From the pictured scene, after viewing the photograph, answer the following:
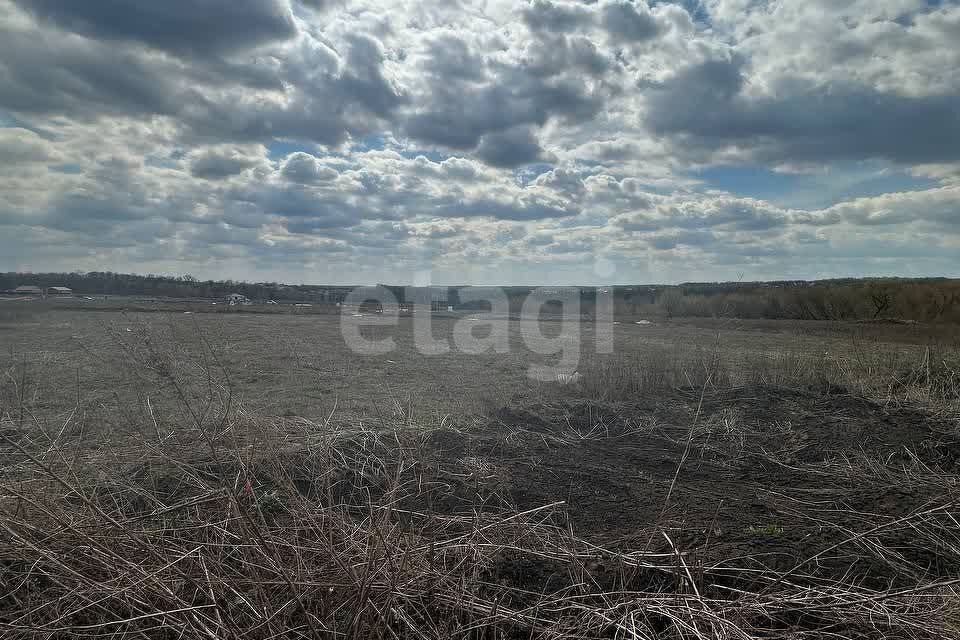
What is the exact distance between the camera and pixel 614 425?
257 inches

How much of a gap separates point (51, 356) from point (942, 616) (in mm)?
14009

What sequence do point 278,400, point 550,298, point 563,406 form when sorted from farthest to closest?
point 550,298 → point 278,400 → point 563,406

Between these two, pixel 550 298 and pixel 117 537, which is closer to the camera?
pixel 117 537

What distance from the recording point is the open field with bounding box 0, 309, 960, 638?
249 centimetres

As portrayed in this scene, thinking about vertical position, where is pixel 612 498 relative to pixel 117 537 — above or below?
below

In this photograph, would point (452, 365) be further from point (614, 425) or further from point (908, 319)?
point (908, 319)

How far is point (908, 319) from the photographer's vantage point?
2212cm

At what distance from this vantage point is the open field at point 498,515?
249cm

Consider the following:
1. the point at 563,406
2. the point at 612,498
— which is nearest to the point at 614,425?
the point at 563,406

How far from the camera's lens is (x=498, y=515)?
10.8 ft

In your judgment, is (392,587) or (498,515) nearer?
(392,587)

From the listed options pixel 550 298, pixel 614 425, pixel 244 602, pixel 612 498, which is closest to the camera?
pixel 244 602

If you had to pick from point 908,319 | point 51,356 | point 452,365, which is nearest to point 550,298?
point 908,319

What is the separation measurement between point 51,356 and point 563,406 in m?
10.6
